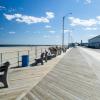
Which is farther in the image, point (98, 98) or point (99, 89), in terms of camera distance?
point (99, 89)

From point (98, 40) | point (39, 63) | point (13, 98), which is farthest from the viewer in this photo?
point (98, 40)

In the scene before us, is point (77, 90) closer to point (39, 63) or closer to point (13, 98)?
point (13, 98)

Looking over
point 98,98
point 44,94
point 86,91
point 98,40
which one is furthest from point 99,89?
point 98,40

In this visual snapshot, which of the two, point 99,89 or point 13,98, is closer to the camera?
point 13,98

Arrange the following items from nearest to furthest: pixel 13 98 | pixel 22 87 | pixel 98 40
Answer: pixel 13 98
pixel 22 87
pixel 98 40

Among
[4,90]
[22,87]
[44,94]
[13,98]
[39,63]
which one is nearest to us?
[13,98]

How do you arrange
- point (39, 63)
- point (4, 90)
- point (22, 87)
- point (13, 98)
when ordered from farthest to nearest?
point (39, 63)
point (22, 87)
point (4, 90)
point (13, 98)

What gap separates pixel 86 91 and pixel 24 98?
253 cm

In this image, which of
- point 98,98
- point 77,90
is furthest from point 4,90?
point 98,98

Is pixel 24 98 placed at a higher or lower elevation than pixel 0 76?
lower

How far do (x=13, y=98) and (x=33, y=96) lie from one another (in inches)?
28.1

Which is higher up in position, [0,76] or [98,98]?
[0,76]

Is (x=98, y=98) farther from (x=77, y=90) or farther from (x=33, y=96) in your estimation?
(x=33, y=96)

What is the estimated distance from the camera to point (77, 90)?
852 centimetres
